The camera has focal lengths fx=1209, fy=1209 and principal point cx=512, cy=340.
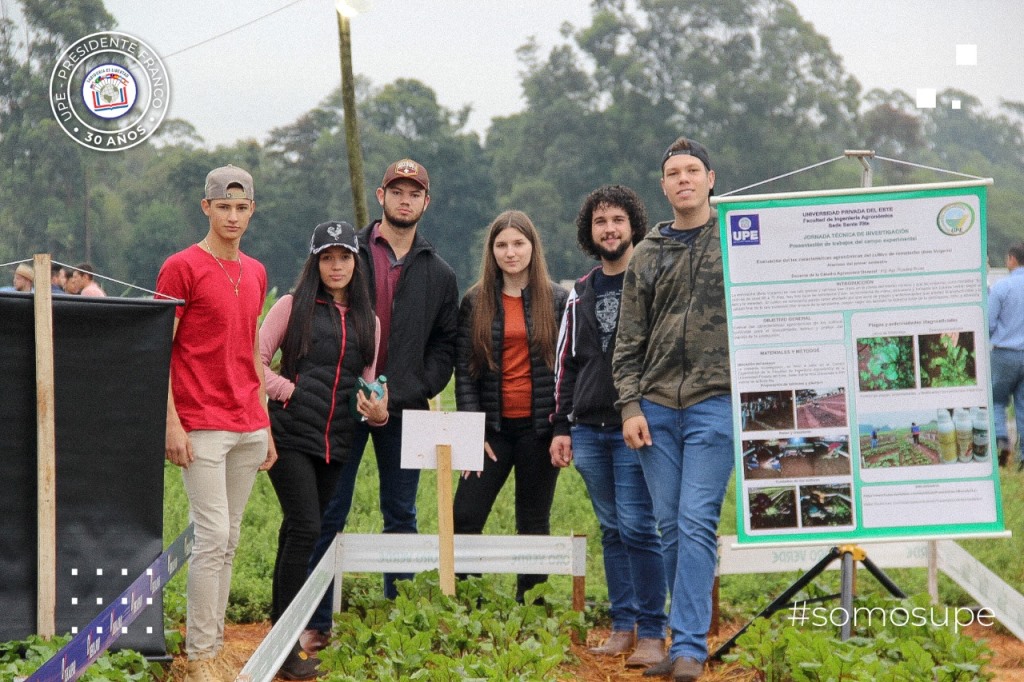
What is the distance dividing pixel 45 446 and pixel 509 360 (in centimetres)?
241

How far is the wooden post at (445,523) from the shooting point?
5.81 meters

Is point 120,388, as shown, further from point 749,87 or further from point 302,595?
point 749,87

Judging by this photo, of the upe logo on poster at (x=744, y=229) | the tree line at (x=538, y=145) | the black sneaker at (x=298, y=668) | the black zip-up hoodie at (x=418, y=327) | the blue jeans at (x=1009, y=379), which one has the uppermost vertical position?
the tree line at (x=538, y=145)

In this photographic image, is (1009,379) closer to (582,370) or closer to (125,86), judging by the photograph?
(582,370)

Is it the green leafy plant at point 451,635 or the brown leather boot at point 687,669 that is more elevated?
the green leafy plant at point 451,635

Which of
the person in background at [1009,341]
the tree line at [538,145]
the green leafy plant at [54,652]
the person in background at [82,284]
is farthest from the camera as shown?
the tree line at [538,145]

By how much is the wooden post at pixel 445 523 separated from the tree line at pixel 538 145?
27744 millimetres

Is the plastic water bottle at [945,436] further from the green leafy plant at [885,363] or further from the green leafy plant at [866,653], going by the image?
the green leafy plant at [866,653]

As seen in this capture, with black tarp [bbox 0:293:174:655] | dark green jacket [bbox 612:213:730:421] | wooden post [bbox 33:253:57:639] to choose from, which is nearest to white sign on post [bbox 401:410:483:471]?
dark green jacket [bbox 612:213:730:421]

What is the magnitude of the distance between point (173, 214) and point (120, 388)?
31.7m

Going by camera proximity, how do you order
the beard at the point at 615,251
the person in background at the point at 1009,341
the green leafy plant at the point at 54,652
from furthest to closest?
the person in background at the point at 1009,341 → the beard at the point at 615,251 → the green leafy plant at the point at 54,652

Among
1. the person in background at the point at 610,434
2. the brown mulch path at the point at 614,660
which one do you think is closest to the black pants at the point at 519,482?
the person in background at the point at 610,434

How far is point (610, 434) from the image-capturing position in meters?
5.85

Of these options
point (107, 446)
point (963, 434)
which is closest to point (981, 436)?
point (963, 434)
